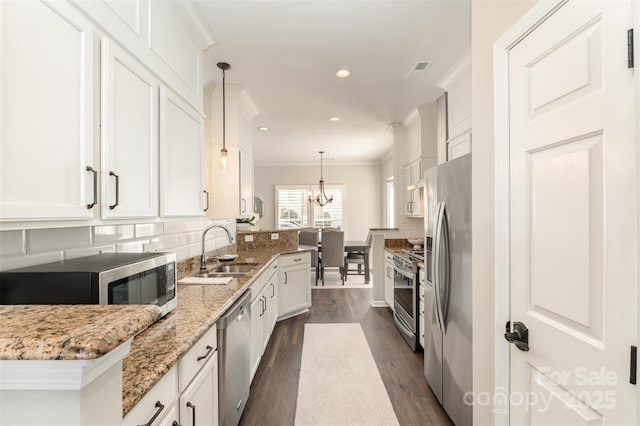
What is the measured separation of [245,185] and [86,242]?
2.42m

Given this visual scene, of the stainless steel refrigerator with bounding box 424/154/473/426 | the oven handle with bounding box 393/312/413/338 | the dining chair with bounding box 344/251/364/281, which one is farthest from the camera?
the dining chair with bounding box 344/251/364/281

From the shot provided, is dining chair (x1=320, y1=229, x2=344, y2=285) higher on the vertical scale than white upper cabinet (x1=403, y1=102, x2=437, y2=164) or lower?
lower

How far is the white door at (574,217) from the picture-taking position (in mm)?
804

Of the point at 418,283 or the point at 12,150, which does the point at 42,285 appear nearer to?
the point at 12,150

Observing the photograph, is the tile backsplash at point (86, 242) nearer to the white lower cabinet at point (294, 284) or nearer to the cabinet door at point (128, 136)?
the cabinet door at point (128, 136)

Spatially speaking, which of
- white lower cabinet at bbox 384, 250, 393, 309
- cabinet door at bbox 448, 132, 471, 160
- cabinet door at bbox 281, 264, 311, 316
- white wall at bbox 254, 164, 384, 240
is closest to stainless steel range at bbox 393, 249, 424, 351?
white lower cabinet at bbox 384, 250, 393, 309

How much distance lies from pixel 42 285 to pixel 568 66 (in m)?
1.85

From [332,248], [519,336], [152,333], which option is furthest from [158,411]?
[332,248]

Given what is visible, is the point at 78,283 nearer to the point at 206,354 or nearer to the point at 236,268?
the point at 206,354

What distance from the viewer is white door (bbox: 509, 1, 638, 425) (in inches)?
31.6

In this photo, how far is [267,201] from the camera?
26.5 feet

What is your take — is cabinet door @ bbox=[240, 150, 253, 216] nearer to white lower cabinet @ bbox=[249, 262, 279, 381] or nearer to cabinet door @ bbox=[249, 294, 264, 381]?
white lower cabinet @ bbox=[249, 262, 279, 381]

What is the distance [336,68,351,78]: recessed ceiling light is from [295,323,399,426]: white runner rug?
2.76 metres

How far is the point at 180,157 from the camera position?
1.82m
